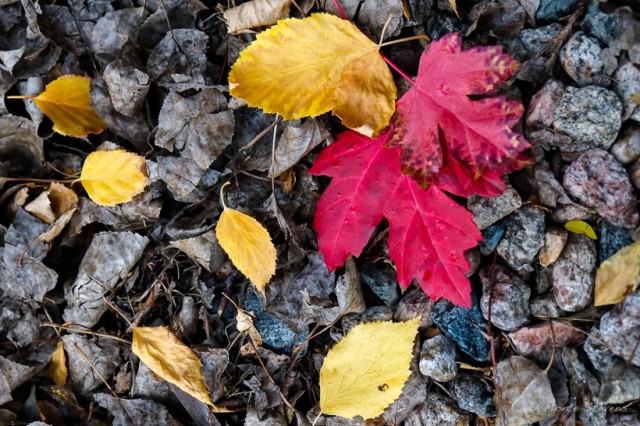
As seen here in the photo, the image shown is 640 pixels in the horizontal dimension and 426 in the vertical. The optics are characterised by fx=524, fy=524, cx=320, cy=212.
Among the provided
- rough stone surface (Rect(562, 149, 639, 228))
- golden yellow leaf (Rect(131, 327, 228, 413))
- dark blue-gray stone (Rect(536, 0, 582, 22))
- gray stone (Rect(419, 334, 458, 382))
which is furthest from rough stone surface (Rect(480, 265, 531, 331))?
golden yellow leaf (Rect(131, 327, 228, 413))

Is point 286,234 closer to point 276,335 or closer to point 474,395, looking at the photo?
point 276,335

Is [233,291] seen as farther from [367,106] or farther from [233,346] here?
[367,106]

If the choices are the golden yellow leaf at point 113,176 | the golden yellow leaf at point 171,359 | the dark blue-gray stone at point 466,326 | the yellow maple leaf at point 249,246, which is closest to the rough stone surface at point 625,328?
the dark blue-gray stone at point 466,326

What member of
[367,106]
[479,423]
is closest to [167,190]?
[367,106]

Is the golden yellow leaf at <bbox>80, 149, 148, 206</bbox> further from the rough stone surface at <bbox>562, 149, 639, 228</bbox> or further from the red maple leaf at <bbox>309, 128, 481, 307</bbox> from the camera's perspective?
the rough stone surface at <bbox>562, 149, 639, 228</bbox>

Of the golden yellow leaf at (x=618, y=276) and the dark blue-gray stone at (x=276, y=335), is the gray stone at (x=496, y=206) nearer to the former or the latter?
the golden yellow leaf at (x=618, y=276)

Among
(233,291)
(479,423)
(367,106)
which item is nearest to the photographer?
(367,106)
